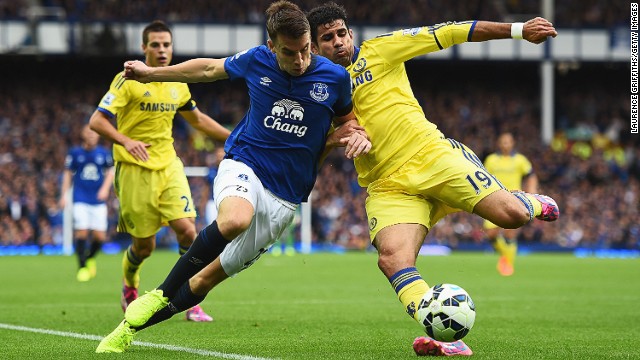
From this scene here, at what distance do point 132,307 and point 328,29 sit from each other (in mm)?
2396

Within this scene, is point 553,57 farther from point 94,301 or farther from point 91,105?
point 94,301

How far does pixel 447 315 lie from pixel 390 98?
1945 millimetres

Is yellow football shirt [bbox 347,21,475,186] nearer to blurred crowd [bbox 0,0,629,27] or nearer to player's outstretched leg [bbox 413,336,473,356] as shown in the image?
player's outstretched leg [bbox 413,336,473,356]

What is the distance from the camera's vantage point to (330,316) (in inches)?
395

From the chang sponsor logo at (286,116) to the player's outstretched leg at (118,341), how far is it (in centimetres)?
168

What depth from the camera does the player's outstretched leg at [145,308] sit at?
6.72 m

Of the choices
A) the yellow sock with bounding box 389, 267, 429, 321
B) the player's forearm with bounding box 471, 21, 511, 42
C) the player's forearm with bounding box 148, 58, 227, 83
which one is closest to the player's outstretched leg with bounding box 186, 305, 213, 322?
the yellow sock with bounding box 389, 267, 429, 321

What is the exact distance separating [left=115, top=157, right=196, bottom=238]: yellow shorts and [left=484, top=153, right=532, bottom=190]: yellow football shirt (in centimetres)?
943

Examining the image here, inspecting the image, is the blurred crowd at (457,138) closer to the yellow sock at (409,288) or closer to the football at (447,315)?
the yellow sock at (409,288)

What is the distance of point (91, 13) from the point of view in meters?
38.2

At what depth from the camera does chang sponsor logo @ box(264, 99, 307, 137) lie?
6.80 m

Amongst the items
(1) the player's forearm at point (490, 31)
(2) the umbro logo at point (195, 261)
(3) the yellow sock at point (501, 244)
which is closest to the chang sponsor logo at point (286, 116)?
(2) the umbro logo at point (195, 261)

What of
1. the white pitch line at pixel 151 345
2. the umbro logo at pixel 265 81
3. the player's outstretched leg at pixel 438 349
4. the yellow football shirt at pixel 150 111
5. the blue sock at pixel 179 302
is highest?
the umbro logo at pixel 265 81

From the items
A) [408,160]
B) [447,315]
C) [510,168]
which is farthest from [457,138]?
[447,315]
